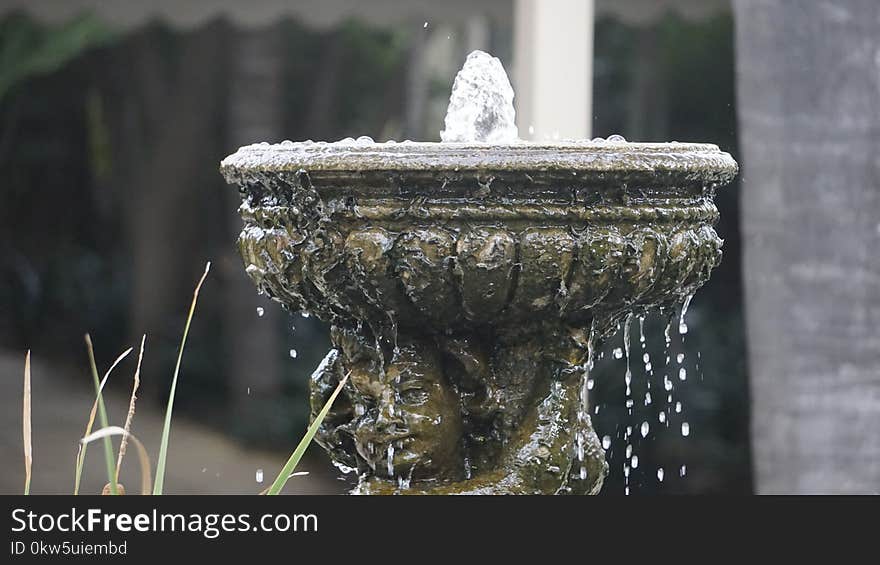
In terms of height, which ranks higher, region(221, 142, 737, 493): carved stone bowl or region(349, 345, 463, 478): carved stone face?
region(221, 142, 737, 493): carved stone bowl

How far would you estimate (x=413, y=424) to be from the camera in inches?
93.4

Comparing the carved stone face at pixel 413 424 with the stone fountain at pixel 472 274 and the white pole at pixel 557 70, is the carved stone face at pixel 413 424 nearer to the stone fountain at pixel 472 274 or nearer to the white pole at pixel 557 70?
the stone fountain at pixel 472 274

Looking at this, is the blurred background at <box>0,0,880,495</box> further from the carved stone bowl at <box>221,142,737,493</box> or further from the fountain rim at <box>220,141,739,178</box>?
the fountain rim at <box>220,141,739,178</box>

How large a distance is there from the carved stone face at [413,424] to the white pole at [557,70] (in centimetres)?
201

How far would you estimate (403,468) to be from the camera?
2.37m

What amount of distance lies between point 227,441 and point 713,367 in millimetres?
3029

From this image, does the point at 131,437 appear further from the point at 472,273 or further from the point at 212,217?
the point at 212,217

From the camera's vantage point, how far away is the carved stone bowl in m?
2.20

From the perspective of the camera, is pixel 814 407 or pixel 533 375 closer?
pixel 533 375

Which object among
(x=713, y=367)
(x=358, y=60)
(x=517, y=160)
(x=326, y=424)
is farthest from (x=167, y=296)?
(x=517, y=160)

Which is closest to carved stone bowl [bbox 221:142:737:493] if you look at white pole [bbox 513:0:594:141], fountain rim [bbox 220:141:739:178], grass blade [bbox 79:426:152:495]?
fountain rim [bbox 220:141:739:178]

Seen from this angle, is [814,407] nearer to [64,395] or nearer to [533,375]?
[533,375]

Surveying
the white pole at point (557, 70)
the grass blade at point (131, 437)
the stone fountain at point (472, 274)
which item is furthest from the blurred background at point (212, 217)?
the grass blade at point (131, 437)

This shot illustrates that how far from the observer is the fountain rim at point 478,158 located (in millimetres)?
2156
